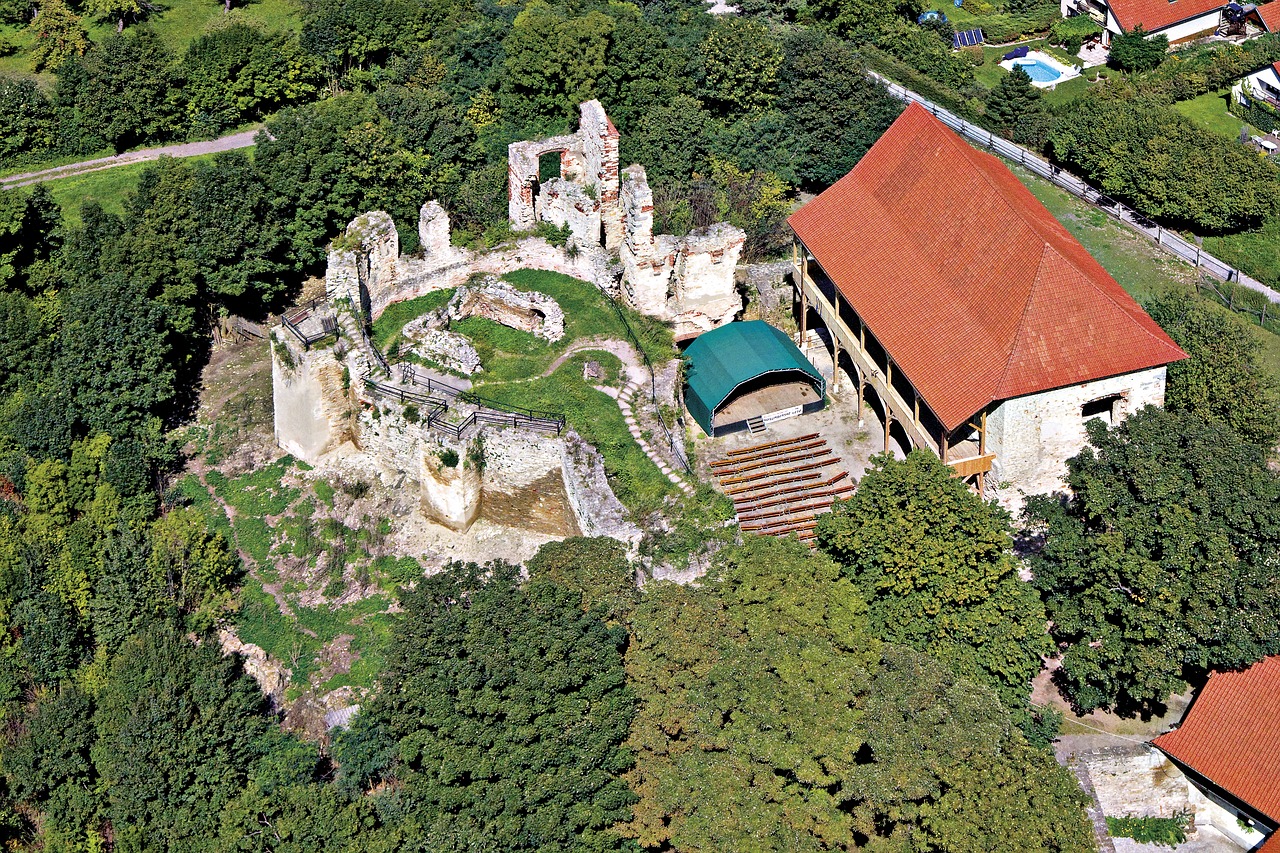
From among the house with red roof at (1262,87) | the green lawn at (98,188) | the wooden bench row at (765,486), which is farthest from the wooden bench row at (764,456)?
the house with red roof at (1262,87)

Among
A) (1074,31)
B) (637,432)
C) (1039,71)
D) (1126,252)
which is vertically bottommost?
(1039,71)

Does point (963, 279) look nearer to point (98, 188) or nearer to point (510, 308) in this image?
point (510, 308)

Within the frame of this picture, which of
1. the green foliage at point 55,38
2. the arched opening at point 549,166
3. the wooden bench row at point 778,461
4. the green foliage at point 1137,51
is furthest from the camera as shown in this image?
the green foliage at point 1137,51

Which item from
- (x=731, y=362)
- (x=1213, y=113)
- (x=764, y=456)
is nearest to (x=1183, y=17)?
(x=1213, y=113)

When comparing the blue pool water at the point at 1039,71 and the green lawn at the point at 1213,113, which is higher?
the green lawn at the point at 1213,113

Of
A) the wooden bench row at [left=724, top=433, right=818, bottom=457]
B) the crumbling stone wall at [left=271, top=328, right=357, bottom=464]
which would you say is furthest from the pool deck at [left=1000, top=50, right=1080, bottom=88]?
the crumbling stone wall at [left=271, top=328, right=357, bottom=464]

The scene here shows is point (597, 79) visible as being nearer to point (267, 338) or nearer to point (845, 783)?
point (267, 338)

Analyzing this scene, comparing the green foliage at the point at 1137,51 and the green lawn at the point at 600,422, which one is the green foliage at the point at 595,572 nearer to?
the green lawn at the point at 600,422
